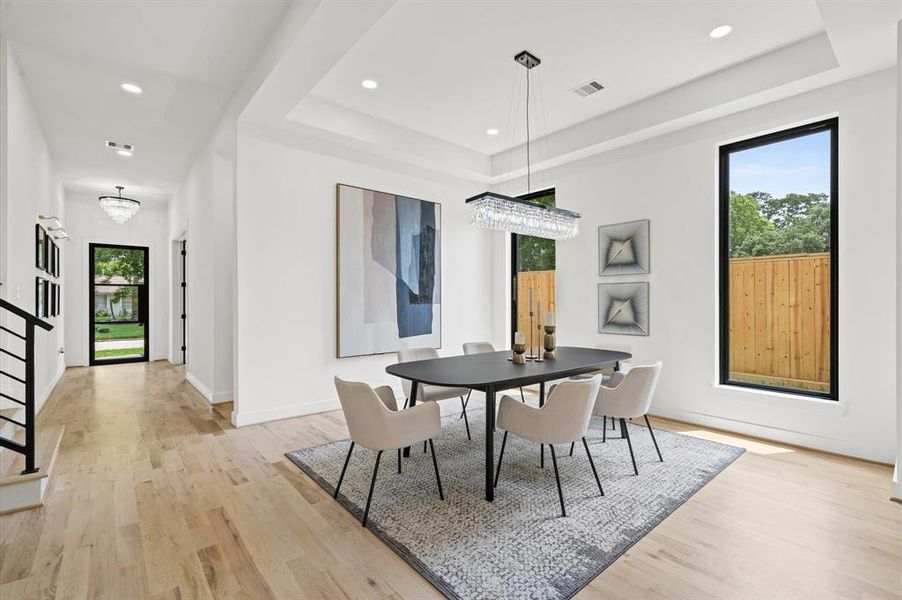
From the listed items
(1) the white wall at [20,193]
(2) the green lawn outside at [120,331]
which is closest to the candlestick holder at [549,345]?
(1) the white wall at [20,193]

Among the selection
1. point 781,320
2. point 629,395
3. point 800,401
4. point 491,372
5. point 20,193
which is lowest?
point 800,401

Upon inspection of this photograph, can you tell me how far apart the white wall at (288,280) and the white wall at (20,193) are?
158 centimetres

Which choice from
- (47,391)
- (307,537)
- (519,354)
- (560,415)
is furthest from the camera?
(47,391)

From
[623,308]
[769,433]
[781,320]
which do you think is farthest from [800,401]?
[623,308]

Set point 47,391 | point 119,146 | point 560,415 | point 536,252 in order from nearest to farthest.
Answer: point 560,415 → point 47,391 → point 119,146 → point 536,252

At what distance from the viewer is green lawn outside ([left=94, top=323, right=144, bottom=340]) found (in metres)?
7.84

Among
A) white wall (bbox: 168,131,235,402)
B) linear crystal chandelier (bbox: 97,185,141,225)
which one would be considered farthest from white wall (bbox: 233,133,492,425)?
linear crystal chandelier (bbox: 97,185,141,225)

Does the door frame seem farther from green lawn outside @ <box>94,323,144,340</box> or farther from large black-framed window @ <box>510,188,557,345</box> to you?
large black-framed window @ <box>510,188,557,345</box>

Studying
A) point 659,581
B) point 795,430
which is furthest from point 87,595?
point 795,430

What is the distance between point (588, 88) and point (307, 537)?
4.07 meters

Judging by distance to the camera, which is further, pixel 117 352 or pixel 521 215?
pixel 117 352

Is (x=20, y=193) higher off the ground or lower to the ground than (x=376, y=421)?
higher

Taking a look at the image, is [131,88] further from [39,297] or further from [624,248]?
[624,248]

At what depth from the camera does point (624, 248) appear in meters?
4.58
